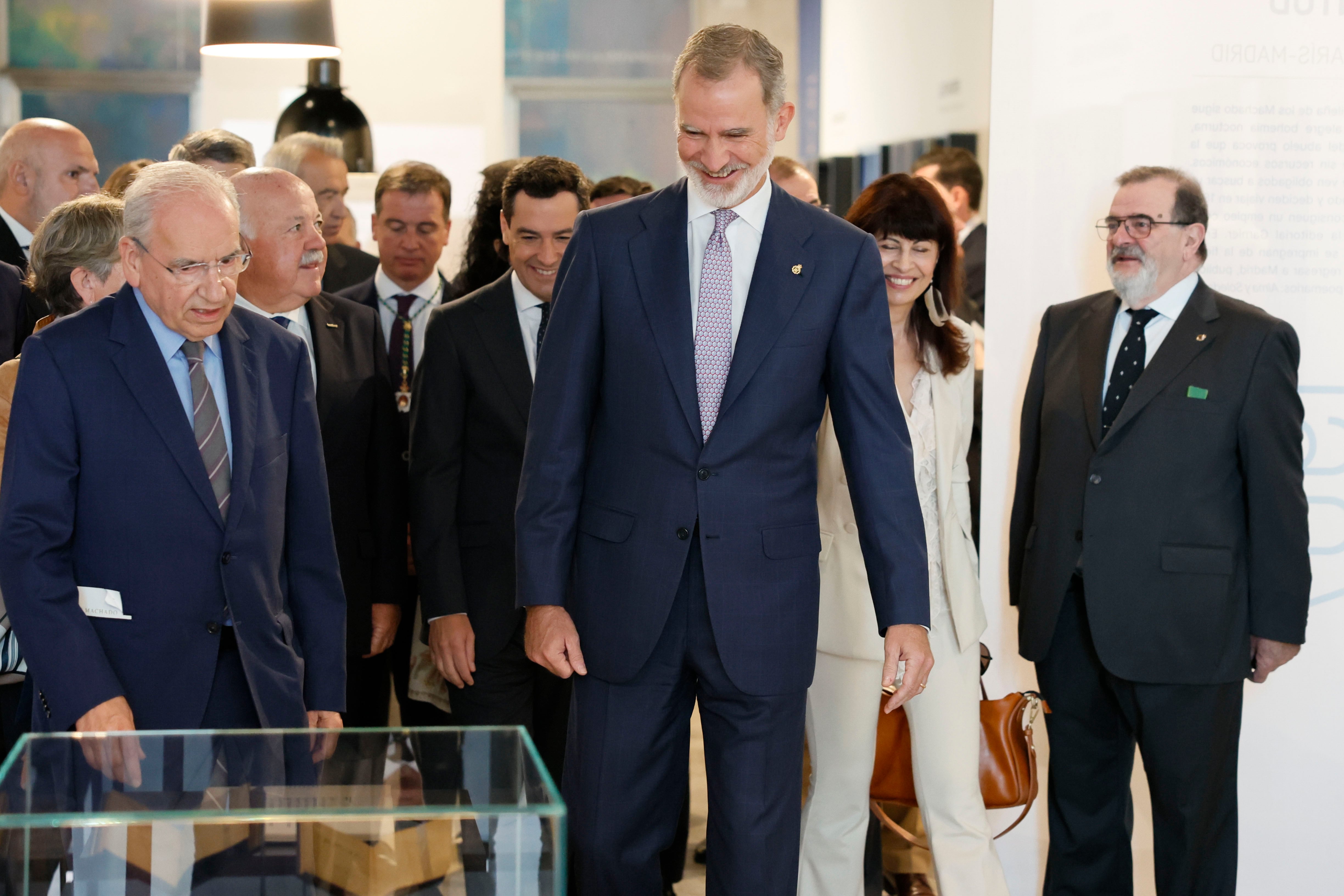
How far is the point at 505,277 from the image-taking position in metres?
3.33

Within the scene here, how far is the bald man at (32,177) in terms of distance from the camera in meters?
4.41

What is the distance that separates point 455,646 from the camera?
3.18 m

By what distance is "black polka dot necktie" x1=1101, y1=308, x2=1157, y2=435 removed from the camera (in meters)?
3.18

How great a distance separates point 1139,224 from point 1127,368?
337mm

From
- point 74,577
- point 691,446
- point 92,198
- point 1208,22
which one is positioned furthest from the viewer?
point 1208,22

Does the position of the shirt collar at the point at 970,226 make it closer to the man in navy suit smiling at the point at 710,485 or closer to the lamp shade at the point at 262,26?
the lamp shade at the point at 262,26

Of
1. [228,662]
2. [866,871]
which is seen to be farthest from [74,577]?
[866,871]

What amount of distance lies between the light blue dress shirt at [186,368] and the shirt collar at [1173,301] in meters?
2.05

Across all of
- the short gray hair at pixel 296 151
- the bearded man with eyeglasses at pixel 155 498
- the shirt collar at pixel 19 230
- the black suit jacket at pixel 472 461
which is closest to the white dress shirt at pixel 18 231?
the shirt collar at pixel 19 230

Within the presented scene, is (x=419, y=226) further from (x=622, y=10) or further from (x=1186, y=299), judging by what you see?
(x=622, y=10)

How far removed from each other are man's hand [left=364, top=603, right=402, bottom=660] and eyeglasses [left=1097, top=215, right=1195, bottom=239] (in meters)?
1.94

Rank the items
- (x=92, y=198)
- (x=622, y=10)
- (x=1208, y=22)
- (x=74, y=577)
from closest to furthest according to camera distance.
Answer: (x=74, y=577)
(x=92, y=198)
(x=1208, y=22)
(x=622, y=10)

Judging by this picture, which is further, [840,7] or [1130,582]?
[840,7]

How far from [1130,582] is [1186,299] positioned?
665 mm
